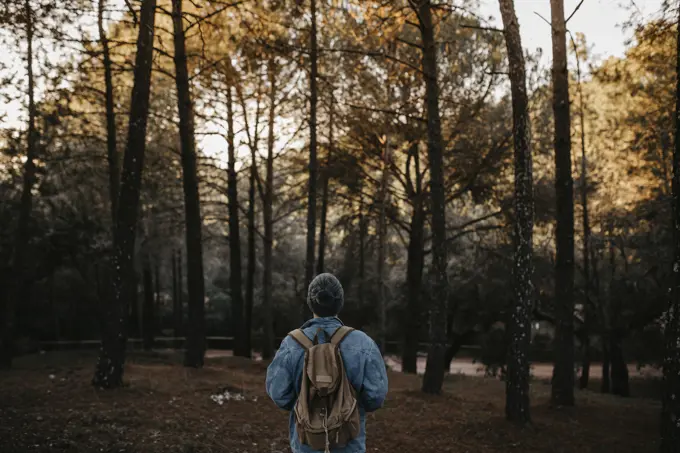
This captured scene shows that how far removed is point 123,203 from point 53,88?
5157mm

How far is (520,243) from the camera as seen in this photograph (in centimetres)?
904

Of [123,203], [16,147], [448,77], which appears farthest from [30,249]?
[448,77]

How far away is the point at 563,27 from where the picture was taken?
11086 mm

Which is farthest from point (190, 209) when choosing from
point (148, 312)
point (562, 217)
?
point (148, 312)

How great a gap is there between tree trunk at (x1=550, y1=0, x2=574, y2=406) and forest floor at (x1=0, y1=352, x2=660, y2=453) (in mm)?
961

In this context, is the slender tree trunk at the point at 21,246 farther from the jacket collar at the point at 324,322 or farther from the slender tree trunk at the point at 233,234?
the jacket collar at the point at 324,322

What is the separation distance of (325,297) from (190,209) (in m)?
10.7

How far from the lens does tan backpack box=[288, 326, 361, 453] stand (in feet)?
11.0

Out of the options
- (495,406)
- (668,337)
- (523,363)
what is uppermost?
(668,337)

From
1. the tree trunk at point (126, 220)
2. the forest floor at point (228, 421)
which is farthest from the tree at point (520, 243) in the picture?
the tree trunk at point (126, 220)

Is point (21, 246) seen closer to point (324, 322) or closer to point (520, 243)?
point (520, 243)

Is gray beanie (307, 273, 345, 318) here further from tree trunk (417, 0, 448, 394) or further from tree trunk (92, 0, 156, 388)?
tree trunk (417, 0, 448, 394)

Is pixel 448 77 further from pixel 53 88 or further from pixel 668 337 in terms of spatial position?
pixel 668 337

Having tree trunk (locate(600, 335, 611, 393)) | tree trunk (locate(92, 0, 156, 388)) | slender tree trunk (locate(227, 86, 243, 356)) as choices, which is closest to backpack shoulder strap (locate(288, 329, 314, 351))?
tree trunk (locate(92, 0, 156, 388))
